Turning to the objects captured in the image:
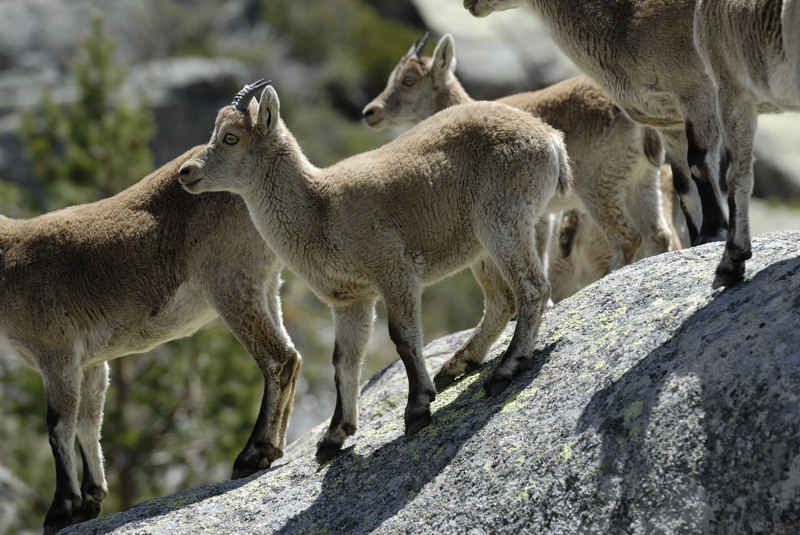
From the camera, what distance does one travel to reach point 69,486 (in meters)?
9.57

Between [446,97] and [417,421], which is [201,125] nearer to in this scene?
[446,97]

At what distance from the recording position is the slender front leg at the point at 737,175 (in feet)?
22.5

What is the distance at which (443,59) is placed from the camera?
13.8 meters

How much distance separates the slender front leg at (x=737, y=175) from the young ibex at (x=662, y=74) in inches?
74.9

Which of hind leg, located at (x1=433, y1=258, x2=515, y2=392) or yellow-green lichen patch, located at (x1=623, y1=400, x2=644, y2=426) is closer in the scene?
yellow-green lichen patch, located at (x1=623, y1=400, x2=644, y2=426)

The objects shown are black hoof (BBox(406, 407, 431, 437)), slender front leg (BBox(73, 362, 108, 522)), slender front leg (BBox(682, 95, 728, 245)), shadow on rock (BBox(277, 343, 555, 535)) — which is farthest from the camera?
slender front leg (BBox(73, 362, 108, 522))

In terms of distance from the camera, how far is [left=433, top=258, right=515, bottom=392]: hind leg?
29.3 feet

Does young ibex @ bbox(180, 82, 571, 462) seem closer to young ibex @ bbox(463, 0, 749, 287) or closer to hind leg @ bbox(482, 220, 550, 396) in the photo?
hind leg @ bbox(482, 220, 550, 396)

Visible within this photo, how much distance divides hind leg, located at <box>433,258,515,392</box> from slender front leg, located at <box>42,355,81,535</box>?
10.7 ft

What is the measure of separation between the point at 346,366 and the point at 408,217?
1.27 metres

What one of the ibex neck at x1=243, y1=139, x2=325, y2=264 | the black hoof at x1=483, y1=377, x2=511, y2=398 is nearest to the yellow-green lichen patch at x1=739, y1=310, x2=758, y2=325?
the black hoof at x1=483, y1=377, x2=511, y2=398

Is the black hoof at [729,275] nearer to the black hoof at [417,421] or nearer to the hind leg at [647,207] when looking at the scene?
the black hoof at [417,421]

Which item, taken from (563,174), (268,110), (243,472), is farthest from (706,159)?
(243,472)

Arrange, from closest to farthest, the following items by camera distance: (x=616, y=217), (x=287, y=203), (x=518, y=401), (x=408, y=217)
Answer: (x=518, y=401), (x=408, y=217), (x=287, y=203), (x=616, y=217)
